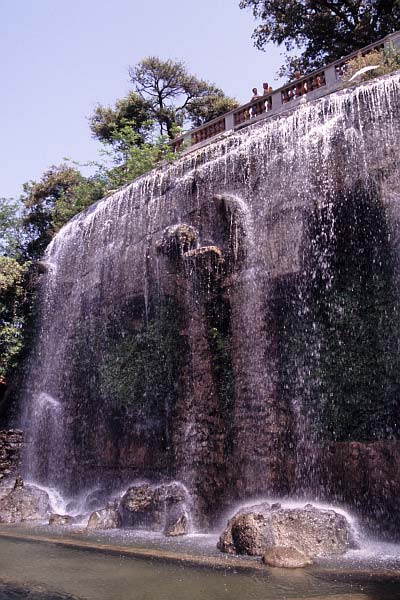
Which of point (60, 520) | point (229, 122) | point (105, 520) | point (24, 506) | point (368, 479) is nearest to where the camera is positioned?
point (368, 479)

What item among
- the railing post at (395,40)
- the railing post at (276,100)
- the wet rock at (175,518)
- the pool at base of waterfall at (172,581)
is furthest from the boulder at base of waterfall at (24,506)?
the railing post at (395,40)

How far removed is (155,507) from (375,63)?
36.5 ft

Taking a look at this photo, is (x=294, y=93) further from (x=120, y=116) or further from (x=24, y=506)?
(x=120, y=116)

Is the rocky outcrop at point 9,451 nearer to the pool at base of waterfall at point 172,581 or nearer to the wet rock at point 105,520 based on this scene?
the wet rock at point 105,520

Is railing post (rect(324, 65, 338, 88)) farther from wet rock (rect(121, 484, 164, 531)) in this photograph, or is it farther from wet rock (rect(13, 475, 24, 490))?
wet rock (rect(13, 475, 24, 490))

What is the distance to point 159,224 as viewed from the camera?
1437 cm

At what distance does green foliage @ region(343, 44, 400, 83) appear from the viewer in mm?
13344

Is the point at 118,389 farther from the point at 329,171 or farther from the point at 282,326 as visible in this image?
the point at 329,171

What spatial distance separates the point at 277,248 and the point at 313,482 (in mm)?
4302

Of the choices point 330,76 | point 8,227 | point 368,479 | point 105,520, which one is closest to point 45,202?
point 8,227

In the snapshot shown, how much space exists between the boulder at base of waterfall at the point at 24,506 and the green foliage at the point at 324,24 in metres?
20.3

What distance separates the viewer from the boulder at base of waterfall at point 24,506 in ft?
39.4

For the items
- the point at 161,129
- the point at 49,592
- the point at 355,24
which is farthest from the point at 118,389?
the point at 161,129

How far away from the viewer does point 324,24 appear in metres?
24.7
